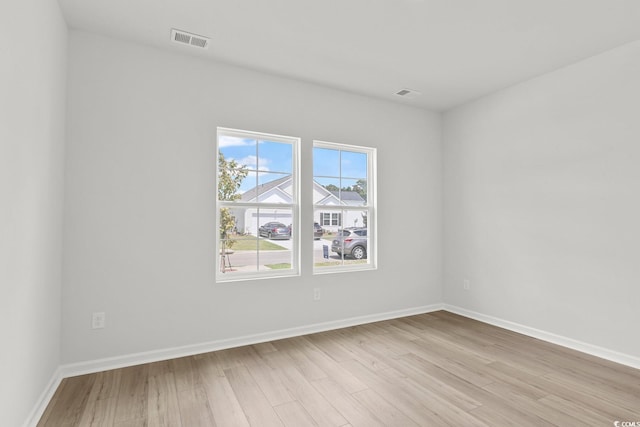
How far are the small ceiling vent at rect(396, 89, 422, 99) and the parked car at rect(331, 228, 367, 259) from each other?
5.73 ft

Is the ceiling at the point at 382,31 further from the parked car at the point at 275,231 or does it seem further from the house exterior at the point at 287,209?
the parked car at the point at 275,231

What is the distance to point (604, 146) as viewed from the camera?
9.82 ft

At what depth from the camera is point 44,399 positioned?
215 cm

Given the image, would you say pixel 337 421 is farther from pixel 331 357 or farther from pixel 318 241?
pixel 318 241

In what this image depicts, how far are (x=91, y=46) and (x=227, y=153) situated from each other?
1.38 m

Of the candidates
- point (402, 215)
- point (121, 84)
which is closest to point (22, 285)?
point (121, 84)

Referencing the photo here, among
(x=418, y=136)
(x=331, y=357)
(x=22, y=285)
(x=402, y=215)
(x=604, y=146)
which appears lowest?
(x=331, y=357)

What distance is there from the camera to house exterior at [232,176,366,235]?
11.2 ft

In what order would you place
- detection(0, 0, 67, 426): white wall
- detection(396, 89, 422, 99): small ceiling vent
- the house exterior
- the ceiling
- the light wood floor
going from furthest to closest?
detection(396, 89, 422, 99): small ceiling vent → the house exterior → the ceiling → the light wood floor → detection(0, 0, 67, 426): white wall

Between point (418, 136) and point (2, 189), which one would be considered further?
point (418, 136)

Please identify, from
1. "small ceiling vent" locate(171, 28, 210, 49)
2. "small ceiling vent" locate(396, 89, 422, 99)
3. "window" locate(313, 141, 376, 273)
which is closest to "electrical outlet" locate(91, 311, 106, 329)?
"window" locate(313, 141, 376, 273)

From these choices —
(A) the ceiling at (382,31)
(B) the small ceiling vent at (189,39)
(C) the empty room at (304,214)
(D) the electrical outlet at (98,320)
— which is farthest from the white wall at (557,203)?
(D) the electrical outlet at (98,320)

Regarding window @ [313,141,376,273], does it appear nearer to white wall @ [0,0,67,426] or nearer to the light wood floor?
the light wood floor

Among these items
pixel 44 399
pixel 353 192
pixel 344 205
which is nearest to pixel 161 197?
pixel 44 399
